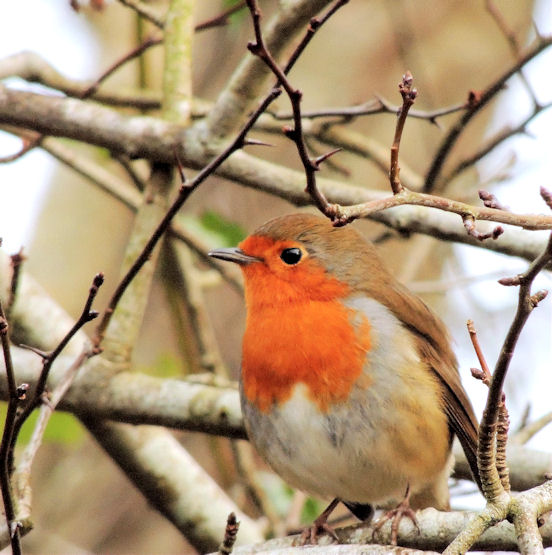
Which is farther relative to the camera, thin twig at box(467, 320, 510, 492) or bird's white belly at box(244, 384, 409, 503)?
bird's white belly at box(244, 384, 409, 503)

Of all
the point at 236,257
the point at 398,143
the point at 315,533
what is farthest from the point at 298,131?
the point at 315,533

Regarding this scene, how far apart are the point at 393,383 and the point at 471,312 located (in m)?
3.14

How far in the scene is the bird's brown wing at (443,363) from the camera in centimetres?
388

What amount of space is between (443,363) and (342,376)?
0.67 metres

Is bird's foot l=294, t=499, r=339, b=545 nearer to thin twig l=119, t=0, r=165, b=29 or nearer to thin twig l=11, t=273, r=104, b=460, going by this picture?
thin twig l=11, t=273, r=104, b=460

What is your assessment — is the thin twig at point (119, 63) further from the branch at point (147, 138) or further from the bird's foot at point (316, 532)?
the bird's foot at point (316, 532)

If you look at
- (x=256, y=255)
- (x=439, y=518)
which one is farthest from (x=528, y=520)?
(x=256, y=255)

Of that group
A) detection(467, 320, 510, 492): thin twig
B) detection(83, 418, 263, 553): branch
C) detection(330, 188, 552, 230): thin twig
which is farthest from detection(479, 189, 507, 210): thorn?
detection(83, 418, 263, 553): branch

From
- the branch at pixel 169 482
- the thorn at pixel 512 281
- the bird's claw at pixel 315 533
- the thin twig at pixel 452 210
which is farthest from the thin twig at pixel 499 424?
the branch at pixel 169 482

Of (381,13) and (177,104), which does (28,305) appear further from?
(381,13)

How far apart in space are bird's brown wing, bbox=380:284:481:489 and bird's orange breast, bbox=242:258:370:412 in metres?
0.30

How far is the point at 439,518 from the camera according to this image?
3293 mm

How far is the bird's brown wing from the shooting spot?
3885 mm

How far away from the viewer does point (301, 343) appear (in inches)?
144
